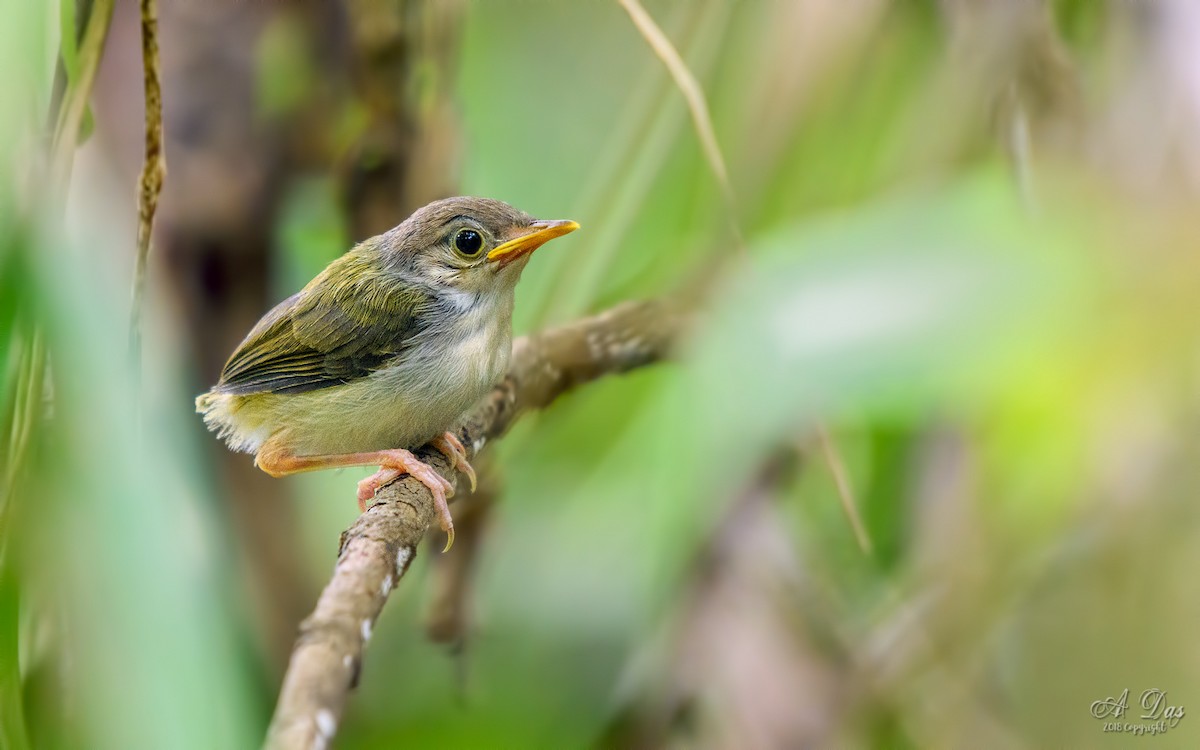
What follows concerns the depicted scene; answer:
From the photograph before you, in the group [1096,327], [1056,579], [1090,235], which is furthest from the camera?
[1056,579]

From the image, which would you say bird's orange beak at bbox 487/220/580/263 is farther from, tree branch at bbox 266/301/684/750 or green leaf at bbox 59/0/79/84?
green leaf at bbox 59/0/79/84

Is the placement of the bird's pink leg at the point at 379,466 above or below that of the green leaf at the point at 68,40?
below

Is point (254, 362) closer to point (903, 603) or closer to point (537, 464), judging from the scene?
point (537, 464)

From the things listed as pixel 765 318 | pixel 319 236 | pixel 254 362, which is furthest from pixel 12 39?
pixel 765 318

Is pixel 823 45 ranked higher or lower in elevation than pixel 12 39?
lower

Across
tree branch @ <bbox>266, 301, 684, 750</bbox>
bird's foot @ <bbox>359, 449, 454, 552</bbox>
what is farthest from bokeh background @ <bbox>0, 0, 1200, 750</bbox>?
bird's foot @ <bbox>359, 449, 454, 552</bbox>

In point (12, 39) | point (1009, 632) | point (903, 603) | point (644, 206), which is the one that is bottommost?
point (1009, 632)

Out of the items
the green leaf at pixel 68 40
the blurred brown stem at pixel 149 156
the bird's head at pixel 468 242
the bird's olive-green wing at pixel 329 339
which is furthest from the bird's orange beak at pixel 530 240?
the green leaf at pixel 68 40

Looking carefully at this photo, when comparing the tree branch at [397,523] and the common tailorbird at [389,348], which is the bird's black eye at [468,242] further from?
the tree branch at [397,523]

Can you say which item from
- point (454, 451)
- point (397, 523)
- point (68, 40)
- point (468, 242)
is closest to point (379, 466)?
point (454, 451)
